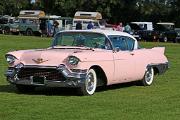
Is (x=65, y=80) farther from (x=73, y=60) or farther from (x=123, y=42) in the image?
(x=123, y=42)

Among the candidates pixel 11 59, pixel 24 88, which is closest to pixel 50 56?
pixel 11 59

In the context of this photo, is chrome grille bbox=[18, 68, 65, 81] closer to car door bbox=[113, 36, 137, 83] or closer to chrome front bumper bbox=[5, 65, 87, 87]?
chrome front bumper bbox=[5, 65, 87, 87]

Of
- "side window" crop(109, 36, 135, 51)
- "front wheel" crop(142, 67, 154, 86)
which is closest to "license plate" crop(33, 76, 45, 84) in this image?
"side window" crop(109, 36, 135, 51)

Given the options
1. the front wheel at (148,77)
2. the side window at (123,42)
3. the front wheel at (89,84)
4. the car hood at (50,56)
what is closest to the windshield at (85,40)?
the side window at (123,42)

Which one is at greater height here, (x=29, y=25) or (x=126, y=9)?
(x=126, y=9)

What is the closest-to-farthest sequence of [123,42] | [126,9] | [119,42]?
1. [119,42]
2. [123,42]
3. [126,9]

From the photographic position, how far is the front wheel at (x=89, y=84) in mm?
11219

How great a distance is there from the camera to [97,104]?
10008 millimetres

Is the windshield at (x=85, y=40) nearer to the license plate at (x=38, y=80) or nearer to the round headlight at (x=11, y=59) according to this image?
the round headlight at (x=11, y=59)

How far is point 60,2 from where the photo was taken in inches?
3061

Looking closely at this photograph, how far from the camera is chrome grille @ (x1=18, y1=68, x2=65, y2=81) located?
1107 cm

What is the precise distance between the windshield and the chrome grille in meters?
1.47

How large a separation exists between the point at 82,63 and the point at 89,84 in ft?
1.94

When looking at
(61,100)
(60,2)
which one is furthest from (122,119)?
(60,2)
